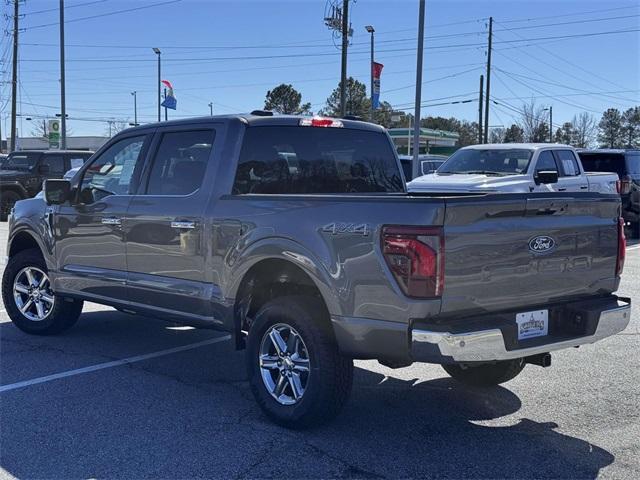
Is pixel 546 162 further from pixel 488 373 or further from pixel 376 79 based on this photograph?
pixel 376 79

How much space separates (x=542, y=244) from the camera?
165 inches

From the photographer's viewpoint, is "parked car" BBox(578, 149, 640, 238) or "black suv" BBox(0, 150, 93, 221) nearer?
"parked car" BBox(578, 149, 640, 238)

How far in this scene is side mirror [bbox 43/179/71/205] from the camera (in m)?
6.23

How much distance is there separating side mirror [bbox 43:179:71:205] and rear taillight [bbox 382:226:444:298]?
3.64 m

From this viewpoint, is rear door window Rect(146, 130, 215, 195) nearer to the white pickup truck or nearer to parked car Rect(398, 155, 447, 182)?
the white pickup truck

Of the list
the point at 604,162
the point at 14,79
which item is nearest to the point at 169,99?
the point at 14,79

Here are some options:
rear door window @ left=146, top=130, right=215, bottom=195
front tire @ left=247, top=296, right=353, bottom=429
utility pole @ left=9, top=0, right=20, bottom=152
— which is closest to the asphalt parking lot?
front tire @ left=247, top=296, right=353, bottom=429

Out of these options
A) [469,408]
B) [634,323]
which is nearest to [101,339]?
[469,408]

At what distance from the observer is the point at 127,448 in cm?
413

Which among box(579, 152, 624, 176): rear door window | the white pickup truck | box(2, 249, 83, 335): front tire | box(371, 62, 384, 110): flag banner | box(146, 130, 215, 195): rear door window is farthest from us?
box(371, 62, 384, 110): flag banner

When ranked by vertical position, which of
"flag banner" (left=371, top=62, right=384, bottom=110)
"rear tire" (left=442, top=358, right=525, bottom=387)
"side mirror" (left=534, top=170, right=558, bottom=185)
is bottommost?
"rear tire" (left=442, top=358, right=525, bottom=387)

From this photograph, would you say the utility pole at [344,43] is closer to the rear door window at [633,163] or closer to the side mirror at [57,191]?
the rear door window at [633,163]

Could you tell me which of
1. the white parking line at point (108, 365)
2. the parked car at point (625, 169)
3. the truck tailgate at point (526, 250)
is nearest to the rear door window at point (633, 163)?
the parked car at point (625, 169)

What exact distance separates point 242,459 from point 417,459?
1013mm
